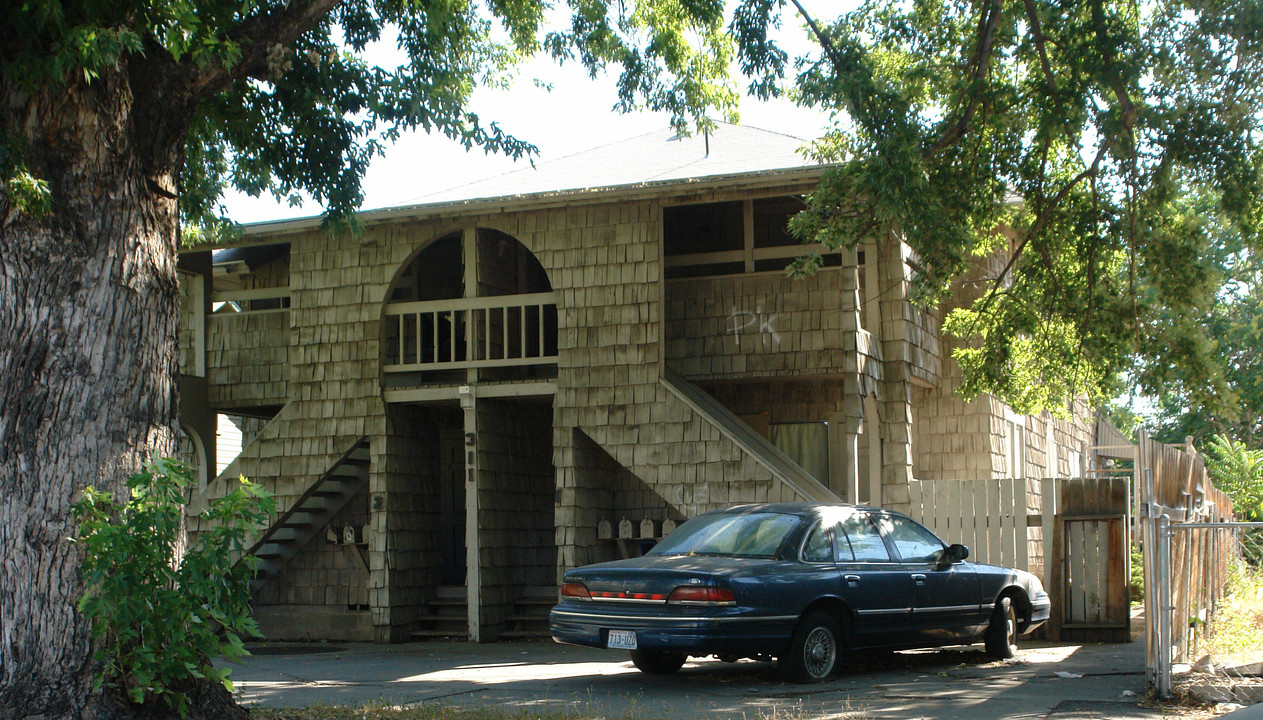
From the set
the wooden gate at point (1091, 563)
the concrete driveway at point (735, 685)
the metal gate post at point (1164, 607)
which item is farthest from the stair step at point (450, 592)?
the metal gate post at point (1164, 607)

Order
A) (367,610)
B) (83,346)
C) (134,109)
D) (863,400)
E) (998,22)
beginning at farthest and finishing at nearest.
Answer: (367,610) → (863,400) → (998,22) → (134,109) → (83,346)

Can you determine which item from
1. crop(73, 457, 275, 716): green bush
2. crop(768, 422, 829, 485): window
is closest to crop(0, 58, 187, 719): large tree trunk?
crop(73, 457, 275, 716): green bush

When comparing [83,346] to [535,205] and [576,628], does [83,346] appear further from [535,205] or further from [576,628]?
[535,205]

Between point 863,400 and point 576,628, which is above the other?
point 863,400

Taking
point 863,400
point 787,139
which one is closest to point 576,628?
point 863,400

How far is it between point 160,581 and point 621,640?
356cm

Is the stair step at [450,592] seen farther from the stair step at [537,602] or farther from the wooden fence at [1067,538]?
the wooden fence at [1067,538]

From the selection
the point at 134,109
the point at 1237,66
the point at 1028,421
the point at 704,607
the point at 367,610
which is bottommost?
the point at 367,610

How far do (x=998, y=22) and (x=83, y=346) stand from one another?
398 inches

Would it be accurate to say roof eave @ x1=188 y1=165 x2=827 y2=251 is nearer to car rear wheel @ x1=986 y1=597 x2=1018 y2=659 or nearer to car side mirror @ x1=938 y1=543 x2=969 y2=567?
car side mirror @ x1=938 y1=543 x2=969 y2=567

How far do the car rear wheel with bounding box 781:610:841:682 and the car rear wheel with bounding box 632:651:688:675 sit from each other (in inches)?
46.4

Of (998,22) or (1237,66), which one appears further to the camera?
(998,22)

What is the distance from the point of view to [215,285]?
20344 mm

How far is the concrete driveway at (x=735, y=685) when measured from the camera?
8.31 metres
